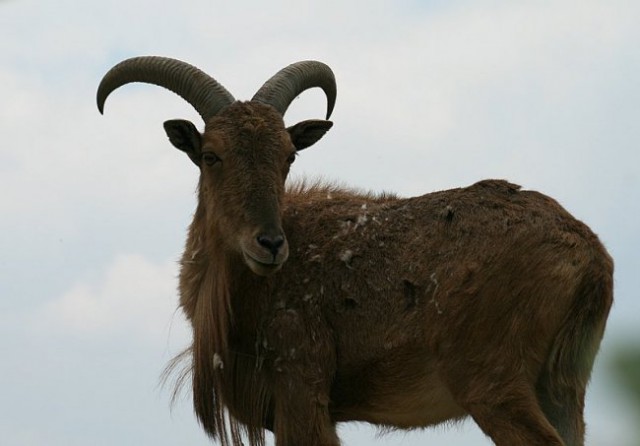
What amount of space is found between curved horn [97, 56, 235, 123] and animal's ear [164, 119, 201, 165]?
0.97ft

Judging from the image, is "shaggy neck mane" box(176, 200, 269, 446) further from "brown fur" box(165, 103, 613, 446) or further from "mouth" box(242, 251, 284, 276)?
"mouth" box(242, 251, 284, 276)

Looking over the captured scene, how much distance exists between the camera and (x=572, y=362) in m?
7.33

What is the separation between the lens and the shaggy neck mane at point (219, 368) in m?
8.48

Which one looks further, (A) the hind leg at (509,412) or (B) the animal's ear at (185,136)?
(B) the animal's ear at (185,136)

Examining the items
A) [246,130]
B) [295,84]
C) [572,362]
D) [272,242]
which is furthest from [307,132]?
[572,362]

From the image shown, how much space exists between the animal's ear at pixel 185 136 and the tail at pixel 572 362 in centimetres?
410

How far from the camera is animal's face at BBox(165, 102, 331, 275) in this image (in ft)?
26.0

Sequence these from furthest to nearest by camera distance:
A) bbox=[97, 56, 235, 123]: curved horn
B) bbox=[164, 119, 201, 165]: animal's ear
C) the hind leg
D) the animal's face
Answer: bbox=[97, 56, 235, 123]: curved horn < bbox=[164, 119, 201, 165]: animal's ear < the animal's face < the hind leg

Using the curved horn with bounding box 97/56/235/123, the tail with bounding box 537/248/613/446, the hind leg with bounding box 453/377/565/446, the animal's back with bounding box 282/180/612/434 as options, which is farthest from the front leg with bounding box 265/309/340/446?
the curved horn with bounding box 97/56/235/123

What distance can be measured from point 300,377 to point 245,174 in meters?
1.99

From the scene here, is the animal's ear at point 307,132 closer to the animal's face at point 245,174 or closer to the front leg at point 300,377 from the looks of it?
the animal's face at point 245,174

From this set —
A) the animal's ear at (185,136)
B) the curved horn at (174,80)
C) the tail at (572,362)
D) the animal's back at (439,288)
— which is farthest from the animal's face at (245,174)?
the tail at (572,362)

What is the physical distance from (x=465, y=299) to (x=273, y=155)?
8.04 feet

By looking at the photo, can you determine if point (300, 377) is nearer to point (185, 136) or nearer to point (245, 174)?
point (245, 174)
